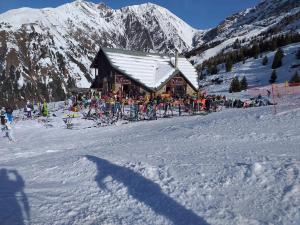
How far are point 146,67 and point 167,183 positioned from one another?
35.1m

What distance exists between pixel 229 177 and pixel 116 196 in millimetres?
2638

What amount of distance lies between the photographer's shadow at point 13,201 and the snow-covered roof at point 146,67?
29.6 metres

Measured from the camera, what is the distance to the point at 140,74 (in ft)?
137

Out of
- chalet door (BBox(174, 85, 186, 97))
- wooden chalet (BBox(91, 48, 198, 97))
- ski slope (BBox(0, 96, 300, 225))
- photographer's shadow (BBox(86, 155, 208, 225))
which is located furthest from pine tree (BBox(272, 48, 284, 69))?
photographer's shadow (BBox(86, 155, 208, 225))

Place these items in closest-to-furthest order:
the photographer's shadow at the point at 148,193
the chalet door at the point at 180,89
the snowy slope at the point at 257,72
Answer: the photographer's shadow at the point at 148,193 → the chalet door at the point at 180,89 → the snowy slope at the point at 257,72

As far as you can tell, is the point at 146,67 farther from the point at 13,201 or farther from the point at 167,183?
the point at 13,201

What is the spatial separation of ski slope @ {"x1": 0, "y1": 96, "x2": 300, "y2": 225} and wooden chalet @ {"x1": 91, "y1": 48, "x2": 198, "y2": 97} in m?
25.8

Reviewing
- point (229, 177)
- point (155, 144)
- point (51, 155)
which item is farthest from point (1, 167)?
point (229, 177)

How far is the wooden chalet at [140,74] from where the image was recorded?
1601 inches

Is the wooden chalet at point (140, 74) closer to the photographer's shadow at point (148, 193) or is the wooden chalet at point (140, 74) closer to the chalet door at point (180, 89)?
the chalet door at point (180, 89)

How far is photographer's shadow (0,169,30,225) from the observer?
777cm

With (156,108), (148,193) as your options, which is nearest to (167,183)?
(148,193)

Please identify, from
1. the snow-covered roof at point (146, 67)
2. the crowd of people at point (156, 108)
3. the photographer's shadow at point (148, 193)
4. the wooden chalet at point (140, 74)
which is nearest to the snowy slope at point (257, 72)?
the wooden chalet at point (140, 74)

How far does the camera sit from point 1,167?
501 inches
